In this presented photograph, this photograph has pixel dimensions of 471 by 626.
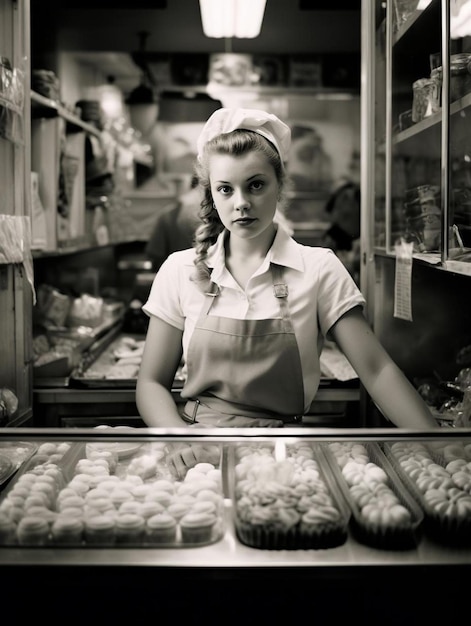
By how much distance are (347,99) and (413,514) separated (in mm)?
6654

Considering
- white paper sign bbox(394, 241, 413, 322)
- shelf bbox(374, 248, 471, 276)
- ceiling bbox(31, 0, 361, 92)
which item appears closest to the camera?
shelf bbox(374, 248, 471, 276)

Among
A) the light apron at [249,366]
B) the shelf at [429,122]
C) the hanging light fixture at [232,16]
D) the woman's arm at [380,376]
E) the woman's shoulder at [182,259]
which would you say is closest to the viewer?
the shelf at [429,122]

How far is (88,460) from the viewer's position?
1635 mm

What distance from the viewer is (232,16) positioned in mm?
3150

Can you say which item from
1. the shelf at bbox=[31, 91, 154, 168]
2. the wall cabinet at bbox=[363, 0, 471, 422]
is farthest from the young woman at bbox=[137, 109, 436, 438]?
the shelf at bbox=[31, 91, 154, 168]

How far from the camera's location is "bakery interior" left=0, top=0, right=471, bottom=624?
1.36 m

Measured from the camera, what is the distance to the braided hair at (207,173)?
84.3 inches

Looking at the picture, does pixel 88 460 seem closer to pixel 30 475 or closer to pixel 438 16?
pixel 30 475

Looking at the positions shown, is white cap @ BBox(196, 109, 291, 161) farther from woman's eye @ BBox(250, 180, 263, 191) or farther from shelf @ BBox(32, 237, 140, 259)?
shelf @ BBox(32, 237, 140, 259)

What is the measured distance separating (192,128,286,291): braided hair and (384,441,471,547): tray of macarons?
927 mm

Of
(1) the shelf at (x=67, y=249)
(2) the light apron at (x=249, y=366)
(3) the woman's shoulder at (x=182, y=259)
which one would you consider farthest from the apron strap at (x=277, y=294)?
(1) the shelf at (x=67, y=249)

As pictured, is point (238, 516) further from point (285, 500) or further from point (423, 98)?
point (423, 98)

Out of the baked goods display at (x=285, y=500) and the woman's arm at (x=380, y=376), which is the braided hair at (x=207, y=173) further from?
the baked goods display at (x=285, y=500)

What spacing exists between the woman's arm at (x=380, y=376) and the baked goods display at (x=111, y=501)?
0.77 meters
